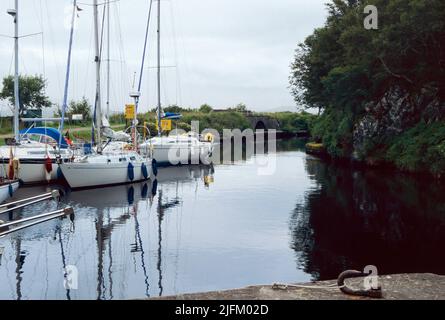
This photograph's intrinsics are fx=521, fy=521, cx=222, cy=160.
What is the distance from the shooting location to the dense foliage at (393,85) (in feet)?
121

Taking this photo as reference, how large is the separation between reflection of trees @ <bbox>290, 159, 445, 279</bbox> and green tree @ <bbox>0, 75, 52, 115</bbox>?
4804 centimetres

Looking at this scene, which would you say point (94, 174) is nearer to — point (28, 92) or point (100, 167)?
point (100, 167)

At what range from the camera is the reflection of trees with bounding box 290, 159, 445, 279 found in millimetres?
16016

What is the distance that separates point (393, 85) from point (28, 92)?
4758cm

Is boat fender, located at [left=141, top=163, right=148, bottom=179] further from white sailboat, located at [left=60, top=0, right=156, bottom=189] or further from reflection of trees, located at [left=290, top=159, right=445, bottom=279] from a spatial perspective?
reflection of trees, located at [left=290, top=159, right=445, bottom=279]

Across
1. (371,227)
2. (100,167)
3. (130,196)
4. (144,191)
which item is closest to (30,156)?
(100,167)

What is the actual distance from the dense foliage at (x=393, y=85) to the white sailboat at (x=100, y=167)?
19.9m

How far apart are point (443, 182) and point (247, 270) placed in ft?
78.8

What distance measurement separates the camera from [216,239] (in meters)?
19.0

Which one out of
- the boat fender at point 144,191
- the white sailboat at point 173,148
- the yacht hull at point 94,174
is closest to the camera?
the boat fender at point 144,191

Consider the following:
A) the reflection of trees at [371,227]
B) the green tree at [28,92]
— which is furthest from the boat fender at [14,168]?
the green tree at [28,92]

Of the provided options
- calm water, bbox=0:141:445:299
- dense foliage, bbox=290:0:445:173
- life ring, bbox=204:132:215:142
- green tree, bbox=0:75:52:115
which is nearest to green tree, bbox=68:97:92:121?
green tree, bbox=0:75:52:115

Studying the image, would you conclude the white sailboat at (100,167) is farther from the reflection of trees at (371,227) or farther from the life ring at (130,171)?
the reflection of trees at (371,227)
